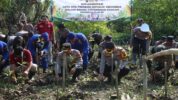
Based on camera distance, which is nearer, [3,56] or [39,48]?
[3,56]

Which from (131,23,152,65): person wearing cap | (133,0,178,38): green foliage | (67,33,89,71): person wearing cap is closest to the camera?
(67,33,89,71): person wearing cap

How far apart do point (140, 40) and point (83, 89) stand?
3340mm

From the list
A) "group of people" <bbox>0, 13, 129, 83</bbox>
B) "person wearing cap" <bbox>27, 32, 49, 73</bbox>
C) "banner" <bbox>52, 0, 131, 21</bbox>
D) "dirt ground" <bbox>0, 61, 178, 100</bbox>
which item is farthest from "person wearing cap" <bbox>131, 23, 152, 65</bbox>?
"person wearing cap" <bbox>27, 32, 49, 73</bbox>

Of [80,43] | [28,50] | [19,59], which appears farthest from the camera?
[80,43]

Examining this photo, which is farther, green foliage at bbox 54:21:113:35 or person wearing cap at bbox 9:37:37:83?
green foliage at bbox 54:21:113:35

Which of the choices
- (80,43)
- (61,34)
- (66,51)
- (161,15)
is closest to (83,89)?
(66,51)

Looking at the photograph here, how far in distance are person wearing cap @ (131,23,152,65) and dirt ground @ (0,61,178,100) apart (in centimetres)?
141

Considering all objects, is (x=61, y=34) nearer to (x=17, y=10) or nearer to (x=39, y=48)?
(x=39, y=48)

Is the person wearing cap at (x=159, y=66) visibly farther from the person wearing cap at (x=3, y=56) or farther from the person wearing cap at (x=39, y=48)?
the person wearing cap at (x=3, y=56)

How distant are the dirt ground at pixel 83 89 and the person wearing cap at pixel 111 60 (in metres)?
0.26

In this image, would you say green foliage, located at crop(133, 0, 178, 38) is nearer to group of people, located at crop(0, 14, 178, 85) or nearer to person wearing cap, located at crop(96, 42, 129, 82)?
group of people, located at crop(0, 14, 178, 85)

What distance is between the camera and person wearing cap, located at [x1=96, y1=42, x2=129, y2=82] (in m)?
12.1

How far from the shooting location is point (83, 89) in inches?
467

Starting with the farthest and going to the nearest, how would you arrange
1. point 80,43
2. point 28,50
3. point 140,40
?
point 140,40
point 80,43
point 28,50
